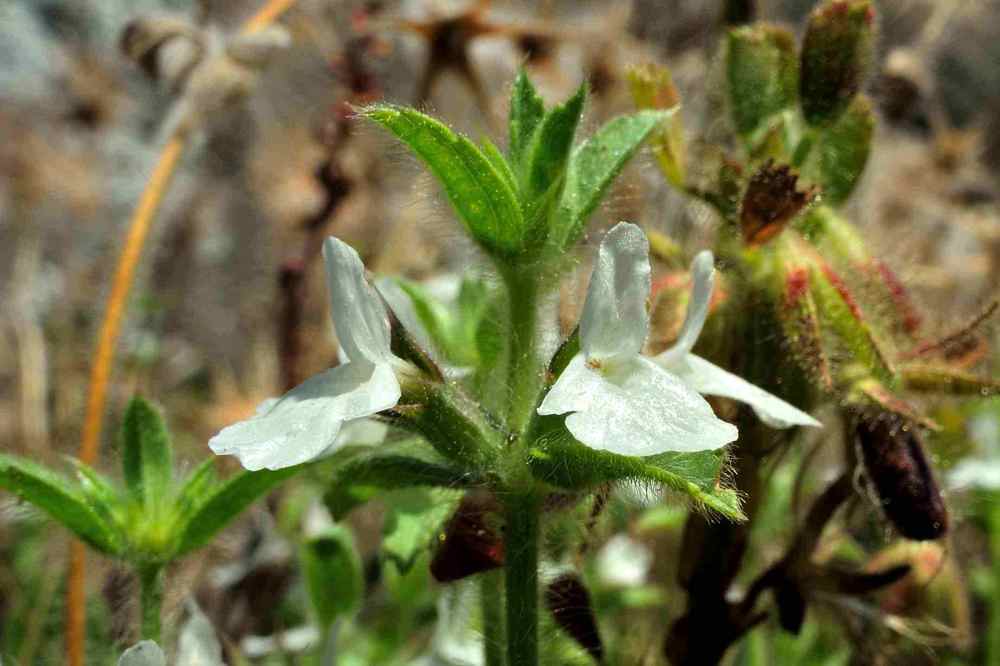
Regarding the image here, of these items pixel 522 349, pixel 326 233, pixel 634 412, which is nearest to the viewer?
pixel 634 412

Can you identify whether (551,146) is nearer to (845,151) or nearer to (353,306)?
(353,306)

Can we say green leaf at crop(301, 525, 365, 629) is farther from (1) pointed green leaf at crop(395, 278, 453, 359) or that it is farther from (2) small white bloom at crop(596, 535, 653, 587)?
(2) small white bloom at crop(596, 535, 653, 587)

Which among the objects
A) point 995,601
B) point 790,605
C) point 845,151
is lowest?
point 995,601

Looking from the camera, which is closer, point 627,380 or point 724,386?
point 627,380

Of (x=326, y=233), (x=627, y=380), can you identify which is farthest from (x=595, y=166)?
(x=326, y=233)

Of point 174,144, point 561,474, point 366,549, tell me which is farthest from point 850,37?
point 366,549

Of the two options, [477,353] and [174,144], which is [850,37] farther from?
[174,144]
